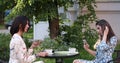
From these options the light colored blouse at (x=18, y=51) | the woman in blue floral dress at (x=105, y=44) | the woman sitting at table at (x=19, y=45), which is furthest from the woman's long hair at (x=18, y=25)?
the woman in blue floral dress at (x=105, y=44)

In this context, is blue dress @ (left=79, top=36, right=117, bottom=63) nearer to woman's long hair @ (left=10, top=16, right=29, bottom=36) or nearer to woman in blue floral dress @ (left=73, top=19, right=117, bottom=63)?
woman in blue floral dress @ (left=73, top=19, right=117, bottom=63)

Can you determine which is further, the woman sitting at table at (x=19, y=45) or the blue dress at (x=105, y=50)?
the blue dress at (x=105, y=50)

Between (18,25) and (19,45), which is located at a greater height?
(18,25)

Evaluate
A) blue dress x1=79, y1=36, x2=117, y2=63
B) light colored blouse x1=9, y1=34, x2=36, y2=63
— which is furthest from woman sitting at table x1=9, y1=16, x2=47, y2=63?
blue dress x1=79, y1=36, x2=117, y2=63

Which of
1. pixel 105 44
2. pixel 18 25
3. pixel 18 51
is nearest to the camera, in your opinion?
pixel 18 51

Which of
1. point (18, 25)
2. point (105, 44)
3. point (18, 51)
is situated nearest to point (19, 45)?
point (18, 51)

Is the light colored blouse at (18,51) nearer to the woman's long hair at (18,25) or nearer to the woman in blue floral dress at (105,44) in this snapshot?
the woman's long hair at (18,25)

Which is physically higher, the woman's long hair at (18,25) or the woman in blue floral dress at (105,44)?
the woman's long hair at (18,25)

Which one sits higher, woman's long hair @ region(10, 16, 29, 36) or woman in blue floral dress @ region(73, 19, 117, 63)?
woman's long hair @ region(10, 16, 29, 36)

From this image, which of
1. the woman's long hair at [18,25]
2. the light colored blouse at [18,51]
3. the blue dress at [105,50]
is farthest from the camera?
the blue dress at [105,50]

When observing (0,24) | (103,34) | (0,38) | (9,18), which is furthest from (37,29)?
(0,24)

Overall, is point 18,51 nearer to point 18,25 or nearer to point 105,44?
point 18,25

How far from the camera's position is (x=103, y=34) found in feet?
20.0

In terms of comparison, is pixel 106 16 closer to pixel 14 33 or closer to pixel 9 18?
pixel 9 18
